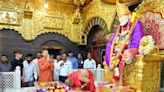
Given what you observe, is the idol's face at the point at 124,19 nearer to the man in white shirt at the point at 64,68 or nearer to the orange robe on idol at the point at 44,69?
the orange robe on idol at the point at 44,69

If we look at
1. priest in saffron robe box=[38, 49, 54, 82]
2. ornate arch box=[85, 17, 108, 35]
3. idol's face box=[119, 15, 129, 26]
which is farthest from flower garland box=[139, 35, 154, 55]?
ornate arch box=[85, 17, 108, 35]

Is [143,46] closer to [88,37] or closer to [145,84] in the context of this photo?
[145,84]

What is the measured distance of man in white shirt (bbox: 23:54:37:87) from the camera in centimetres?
589

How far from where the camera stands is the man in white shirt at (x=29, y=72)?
589 cm

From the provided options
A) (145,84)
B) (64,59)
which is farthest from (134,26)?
(64,59)

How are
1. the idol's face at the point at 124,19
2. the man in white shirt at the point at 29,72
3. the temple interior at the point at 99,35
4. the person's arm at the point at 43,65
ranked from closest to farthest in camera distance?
the temple interior at the point at 99,35
the idol's face at the point at 124,19
the person's arm at the point at 43,65
the man in white shirt at the point at 29,72

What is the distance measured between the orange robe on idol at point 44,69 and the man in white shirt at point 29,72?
0.40 metres

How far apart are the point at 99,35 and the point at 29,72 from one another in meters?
3.60

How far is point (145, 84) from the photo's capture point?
132 inches

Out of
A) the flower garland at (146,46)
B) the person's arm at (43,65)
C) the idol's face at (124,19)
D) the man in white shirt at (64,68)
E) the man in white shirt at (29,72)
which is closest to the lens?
the flower garland at (146,46)

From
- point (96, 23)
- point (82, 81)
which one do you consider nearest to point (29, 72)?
point (82, 81)

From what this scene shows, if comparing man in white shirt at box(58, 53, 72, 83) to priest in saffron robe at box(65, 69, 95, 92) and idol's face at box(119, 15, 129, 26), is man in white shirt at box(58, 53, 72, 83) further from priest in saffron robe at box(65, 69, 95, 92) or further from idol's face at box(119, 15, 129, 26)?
idol's face at box(119, 15, 129, 26)

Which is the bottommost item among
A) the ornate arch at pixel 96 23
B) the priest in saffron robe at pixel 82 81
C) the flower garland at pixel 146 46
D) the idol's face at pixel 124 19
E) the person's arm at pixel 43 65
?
the priest in saffron robe at pixel 82 81

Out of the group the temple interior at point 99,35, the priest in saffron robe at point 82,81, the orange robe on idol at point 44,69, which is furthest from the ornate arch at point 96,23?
the priest in saffron robe at point 82,81
